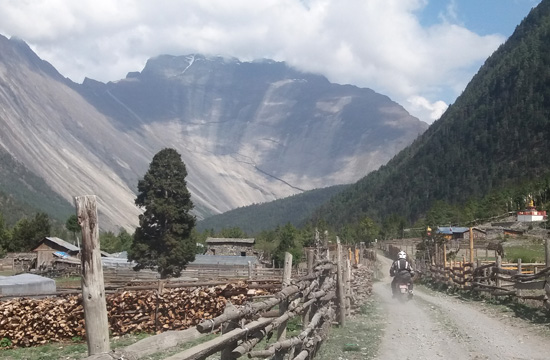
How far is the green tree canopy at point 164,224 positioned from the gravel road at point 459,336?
2582cm

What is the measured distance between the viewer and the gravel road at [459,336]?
467 inches

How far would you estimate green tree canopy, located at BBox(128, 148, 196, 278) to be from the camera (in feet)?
143

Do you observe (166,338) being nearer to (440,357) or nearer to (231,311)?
(231,311)

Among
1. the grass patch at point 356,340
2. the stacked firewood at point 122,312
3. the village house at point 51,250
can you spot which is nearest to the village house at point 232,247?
the village house at point 51,250

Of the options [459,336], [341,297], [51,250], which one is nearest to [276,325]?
[459,336]

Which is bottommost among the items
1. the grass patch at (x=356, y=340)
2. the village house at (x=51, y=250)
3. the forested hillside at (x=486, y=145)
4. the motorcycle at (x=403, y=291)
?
the grass patch at (x=356, y=340)

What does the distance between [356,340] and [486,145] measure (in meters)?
146

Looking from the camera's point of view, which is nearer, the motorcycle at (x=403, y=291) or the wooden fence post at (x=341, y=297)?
the wooden fence post at (x=341, y=297)

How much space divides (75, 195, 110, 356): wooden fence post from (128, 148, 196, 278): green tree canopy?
3761cm

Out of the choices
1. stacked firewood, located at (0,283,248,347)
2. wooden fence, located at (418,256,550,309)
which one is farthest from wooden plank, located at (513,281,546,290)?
stacked firewood, located at (0,283,248,347)

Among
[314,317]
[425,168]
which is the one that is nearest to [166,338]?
[314,317]

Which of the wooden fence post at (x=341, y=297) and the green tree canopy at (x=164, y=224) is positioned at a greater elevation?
the green tree canopy at (x=164, y=224)

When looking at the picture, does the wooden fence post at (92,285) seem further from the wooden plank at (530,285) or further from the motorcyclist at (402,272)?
the motorcyclist at (402,272)

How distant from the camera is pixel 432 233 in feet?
174
